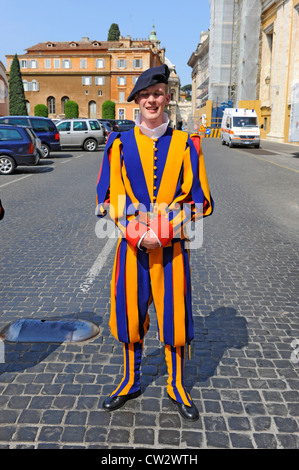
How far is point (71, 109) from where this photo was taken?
6725 cm

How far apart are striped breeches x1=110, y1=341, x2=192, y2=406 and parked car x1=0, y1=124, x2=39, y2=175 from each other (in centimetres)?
1326

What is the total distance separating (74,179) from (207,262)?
8.51 m

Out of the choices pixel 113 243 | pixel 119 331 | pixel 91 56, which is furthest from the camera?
pixel 91 56

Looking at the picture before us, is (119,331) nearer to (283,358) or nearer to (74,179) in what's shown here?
(283,358)

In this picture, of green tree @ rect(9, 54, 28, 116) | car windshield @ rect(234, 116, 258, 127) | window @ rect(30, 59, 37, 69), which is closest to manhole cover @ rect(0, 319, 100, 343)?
car windshield @ rect(234, 116, 258, 127)

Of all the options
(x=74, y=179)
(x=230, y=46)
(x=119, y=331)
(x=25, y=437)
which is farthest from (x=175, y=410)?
(x=230, y=46)

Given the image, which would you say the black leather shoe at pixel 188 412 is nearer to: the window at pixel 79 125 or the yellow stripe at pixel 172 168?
the yellow stripe at pixel 172 168

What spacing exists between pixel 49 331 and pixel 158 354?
3.08 feet

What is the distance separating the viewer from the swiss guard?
2590 mm

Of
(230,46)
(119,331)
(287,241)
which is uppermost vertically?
(230,46)

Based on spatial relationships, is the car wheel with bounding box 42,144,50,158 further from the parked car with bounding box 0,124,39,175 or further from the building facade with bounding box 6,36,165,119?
the building facade with bounding box 6,36,165,119

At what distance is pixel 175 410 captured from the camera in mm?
2855

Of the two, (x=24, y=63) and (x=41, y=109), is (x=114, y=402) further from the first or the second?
(x=24, y=63)
